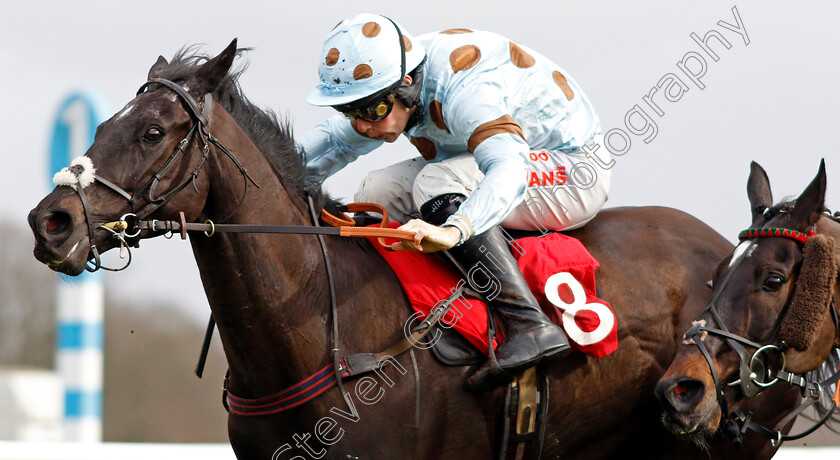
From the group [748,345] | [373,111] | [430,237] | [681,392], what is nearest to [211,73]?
[373,111]

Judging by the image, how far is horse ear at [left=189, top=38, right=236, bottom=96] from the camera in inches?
144

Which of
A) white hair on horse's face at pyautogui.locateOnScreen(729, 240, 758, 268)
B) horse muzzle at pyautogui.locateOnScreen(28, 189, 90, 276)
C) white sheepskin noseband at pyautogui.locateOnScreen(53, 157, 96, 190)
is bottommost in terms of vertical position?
white hair on horse's face at pyautogui.locateOnScreen(729, 240, 758, 268)

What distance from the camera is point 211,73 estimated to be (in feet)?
12.1

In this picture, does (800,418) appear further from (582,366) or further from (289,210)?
(289,210)

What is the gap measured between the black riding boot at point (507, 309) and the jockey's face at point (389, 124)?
0.38m

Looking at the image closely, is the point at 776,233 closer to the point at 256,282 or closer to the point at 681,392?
the point at 681,392

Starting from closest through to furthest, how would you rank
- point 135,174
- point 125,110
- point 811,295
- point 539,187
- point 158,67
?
1. point 135,174
2. point 125,110
3. point 158,67
4. point 811,295
5. point 539,187

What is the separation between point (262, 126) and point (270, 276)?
0.67m

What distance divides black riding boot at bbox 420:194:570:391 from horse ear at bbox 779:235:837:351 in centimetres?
92

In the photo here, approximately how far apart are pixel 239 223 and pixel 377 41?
97cm

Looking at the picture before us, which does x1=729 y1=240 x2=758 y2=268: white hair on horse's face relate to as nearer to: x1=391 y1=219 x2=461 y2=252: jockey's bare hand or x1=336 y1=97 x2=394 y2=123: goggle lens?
x1=391 y1=219 x2=461 y2=252: jockey's bare hand

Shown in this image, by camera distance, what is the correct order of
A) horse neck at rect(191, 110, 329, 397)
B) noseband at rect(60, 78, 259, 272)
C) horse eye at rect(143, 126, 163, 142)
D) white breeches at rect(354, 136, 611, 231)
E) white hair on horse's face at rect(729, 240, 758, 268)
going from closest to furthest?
1. noseband at rect(60, 78, 259, 272)
2. horse eye at rect(143, 126, 163, 142)
3. horse neck at rect(191, 110, 329, 397)
4. white hair on horse's face at rect(729, 240, 758, 268)
5. white breeches at rect(354, 136, 611, 231)

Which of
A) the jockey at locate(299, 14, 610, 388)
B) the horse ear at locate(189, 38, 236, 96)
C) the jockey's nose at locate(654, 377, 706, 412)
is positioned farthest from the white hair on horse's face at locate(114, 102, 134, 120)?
the jockey's nose at locate(654, 377, 706, 412)

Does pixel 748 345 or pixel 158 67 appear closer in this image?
pixel 158 67
